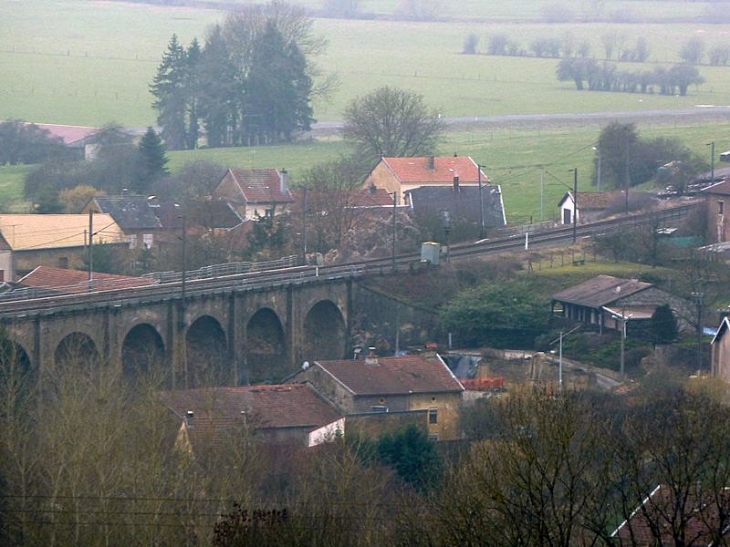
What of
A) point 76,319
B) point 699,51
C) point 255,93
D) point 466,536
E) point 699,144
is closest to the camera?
point 466,536

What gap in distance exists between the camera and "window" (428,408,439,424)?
38750 millimetres

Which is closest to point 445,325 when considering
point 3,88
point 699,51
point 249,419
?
point 249,419

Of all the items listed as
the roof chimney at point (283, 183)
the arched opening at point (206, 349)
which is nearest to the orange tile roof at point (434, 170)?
the roof chimney at point (283, 183)

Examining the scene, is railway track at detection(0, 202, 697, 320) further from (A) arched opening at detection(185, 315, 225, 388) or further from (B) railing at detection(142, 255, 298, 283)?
(A) arched opening at detection(185, 315, 225, 388)

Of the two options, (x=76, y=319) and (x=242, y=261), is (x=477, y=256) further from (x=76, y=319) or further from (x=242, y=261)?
(x=76, y=319)

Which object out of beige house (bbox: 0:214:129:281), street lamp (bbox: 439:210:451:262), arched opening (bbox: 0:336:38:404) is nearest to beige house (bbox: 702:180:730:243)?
street lamp (bbox: 439:210:451:262)

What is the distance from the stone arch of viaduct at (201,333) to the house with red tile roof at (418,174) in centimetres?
1464

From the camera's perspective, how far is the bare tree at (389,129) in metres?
76.9

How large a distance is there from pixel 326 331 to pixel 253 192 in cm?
1488

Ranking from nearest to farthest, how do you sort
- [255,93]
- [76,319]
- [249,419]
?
1. [249,419]
2. [76,319]
3. [255,93]

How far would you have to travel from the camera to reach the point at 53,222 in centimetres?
5738

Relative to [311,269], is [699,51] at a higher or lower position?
higher

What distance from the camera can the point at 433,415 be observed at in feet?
128

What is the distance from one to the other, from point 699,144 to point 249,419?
46623mm
